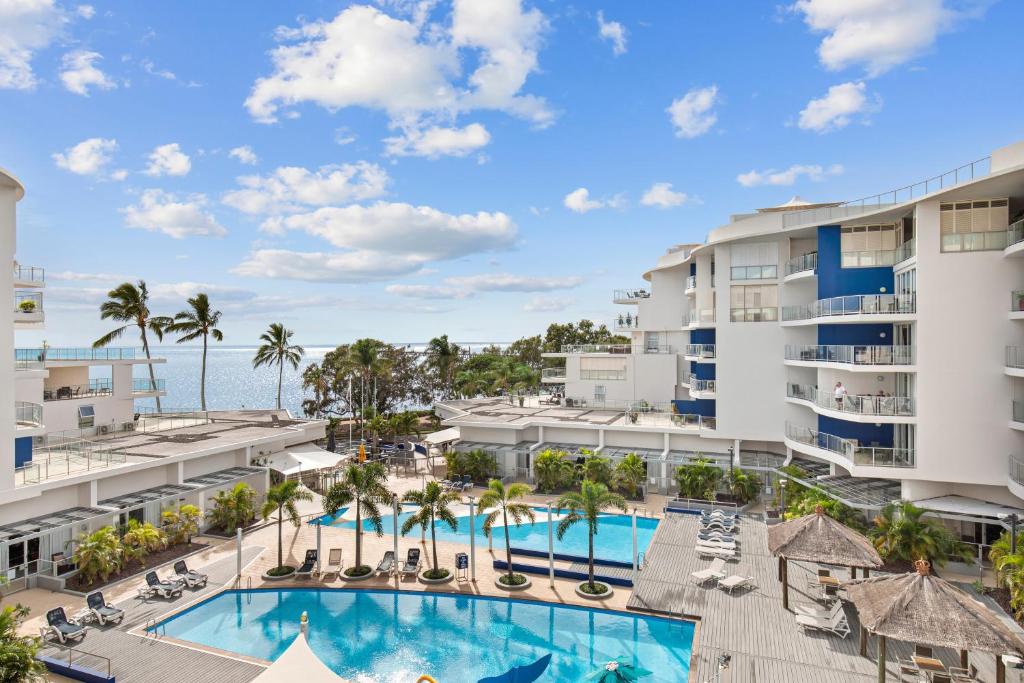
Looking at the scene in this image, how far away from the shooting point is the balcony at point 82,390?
30.4 m

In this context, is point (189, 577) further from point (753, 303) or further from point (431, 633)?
point (753, 303)

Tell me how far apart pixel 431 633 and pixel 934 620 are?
12814 mm

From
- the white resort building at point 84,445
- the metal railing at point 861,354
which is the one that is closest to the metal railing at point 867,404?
the metal railing at point 861,354

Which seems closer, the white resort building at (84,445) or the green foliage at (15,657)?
the green foliage at (15,657)

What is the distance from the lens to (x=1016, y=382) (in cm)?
2064

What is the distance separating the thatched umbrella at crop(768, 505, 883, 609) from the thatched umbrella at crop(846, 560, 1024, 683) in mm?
3334

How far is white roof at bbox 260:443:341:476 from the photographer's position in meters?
28.8

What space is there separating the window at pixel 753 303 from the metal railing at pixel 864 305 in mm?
2389

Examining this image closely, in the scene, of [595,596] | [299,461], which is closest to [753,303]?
[595,596]

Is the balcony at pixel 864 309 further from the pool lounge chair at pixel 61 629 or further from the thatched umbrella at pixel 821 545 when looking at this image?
the pool lounge chair at pixel 61 629

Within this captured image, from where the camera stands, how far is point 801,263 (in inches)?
1125

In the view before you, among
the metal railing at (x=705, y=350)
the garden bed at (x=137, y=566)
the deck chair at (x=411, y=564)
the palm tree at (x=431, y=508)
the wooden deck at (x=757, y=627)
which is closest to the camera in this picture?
the wooden deck at (x=757, y=627)

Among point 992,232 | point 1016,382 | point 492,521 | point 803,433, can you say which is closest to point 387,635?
point 492,521

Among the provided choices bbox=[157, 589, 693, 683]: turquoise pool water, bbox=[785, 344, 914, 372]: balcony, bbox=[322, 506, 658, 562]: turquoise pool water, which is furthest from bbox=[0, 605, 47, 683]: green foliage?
bbox=[785, 344, 914, 372]: balcony
